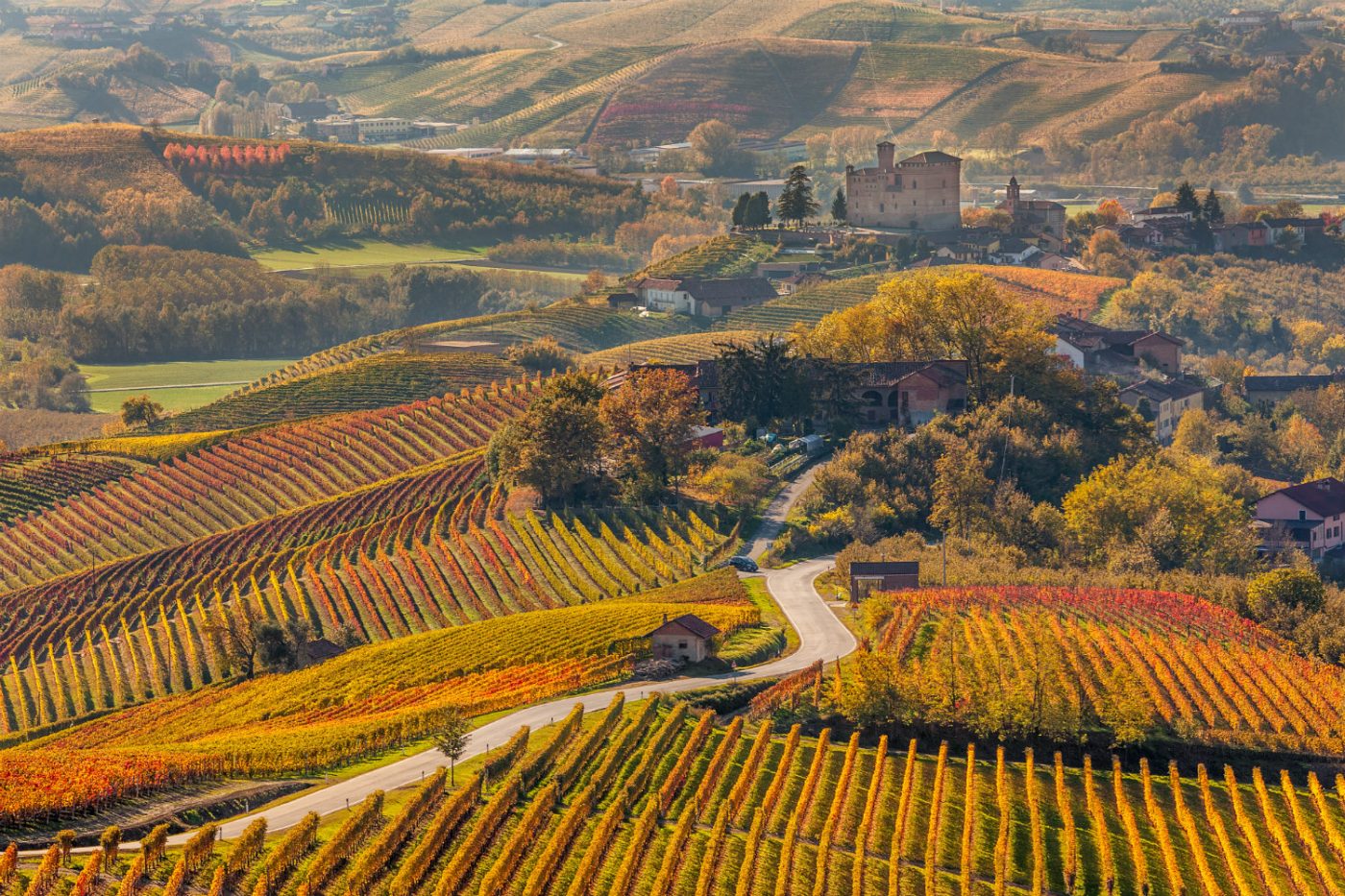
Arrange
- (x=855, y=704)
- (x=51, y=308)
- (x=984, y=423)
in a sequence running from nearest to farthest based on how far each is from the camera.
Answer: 1. (x=855, y=704)
2. (x=984, y=423)
3. (x=51, y=308)

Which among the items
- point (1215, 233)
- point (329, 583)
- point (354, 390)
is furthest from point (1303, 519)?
point (1215, 233)

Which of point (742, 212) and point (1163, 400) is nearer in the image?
point (1163, 400)

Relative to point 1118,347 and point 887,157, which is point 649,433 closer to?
point 1118,347

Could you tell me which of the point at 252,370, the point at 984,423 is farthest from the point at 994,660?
the point at 252,370

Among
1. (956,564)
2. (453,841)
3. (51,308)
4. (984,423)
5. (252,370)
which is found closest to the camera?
(453,841)

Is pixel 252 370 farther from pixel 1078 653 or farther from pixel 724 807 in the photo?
pixel 724 807

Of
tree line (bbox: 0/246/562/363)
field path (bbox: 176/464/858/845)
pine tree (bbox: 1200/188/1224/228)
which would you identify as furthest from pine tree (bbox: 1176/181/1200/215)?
field path (bbox: 176/464/858/845)

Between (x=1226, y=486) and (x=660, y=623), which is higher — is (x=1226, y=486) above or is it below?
below
